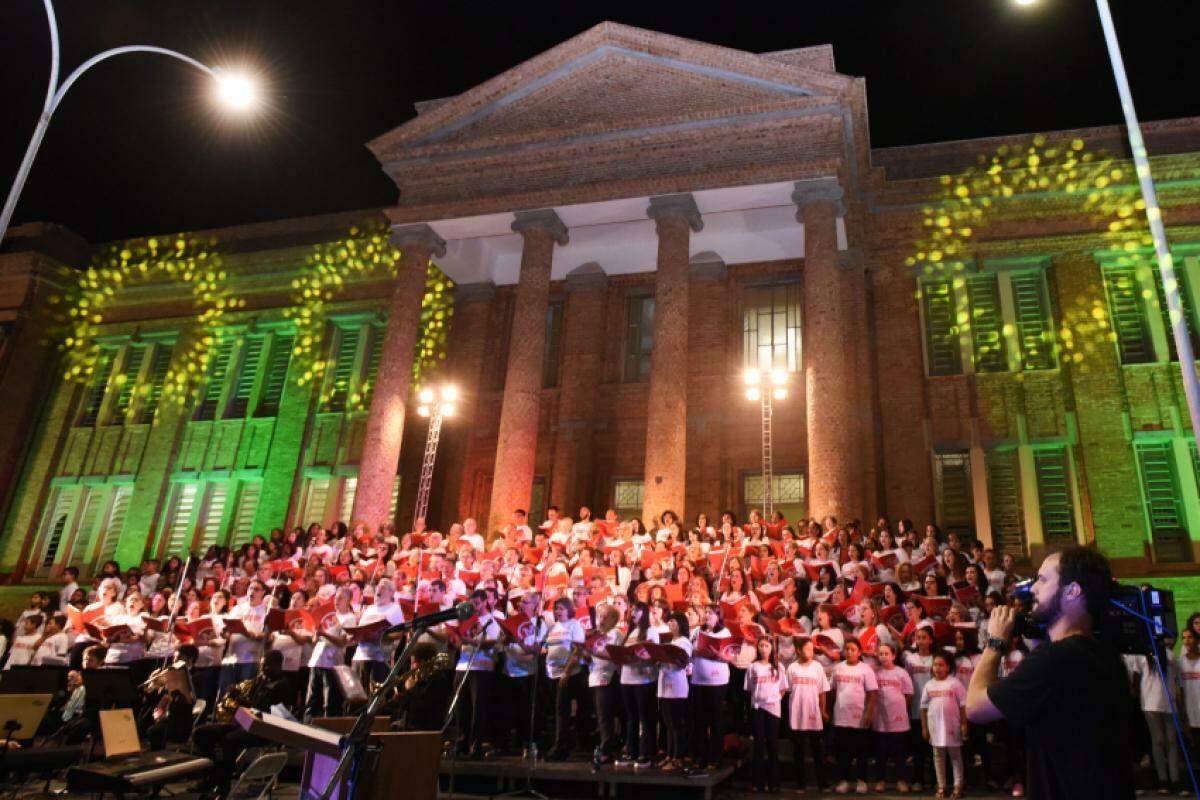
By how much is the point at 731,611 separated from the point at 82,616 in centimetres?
1077

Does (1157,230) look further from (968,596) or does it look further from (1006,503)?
(1006,503)

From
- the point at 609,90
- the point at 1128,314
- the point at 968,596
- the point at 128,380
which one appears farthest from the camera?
the point at 128,380

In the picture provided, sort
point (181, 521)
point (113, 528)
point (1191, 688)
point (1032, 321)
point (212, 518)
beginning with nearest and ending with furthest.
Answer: point (1191, 688) → point (1032, 321) → point (212, 518) → point (181, 521) → point (113, 528)

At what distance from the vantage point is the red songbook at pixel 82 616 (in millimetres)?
13719

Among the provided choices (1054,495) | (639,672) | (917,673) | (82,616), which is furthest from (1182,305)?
(82,616)

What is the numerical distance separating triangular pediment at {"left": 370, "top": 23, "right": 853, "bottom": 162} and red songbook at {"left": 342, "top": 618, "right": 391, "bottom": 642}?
1293cm

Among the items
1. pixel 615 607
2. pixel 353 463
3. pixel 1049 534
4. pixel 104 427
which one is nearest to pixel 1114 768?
pixel 615 607

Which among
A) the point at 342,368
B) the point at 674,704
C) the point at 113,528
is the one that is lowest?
the point at 674,704

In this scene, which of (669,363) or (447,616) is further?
(669,363)

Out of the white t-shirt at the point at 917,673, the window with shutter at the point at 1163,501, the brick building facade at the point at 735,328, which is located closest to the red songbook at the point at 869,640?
the white t-shirt at the point at 917,673

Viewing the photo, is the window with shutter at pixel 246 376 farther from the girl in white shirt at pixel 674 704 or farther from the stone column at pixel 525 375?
the girl in white shirt at pixel 674 704

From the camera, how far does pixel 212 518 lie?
25.2m

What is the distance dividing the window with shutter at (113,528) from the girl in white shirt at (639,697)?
71.9 ft

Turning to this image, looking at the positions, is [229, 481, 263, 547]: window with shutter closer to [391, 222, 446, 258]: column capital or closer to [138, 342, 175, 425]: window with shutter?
[138, 342, 175, 425]: window with shutter
